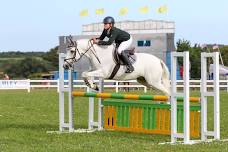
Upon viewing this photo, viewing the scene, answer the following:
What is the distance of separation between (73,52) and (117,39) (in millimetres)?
885

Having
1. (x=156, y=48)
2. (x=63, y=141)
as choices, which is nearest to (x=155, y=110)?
(x=63, y=141)

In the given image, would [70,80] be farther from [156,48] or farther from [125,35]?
[156,48]

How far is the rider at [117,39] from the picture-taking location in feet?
39.5

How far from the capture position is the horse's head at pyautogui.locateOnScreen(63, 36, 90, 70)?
12203mm

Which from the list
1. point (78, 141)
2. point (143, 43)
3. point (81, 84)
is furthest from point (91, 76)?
point (143, 43)

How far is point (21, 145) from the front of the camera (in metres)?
10.2

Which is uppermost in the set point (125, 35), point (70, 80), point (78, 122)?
point (125, 35)

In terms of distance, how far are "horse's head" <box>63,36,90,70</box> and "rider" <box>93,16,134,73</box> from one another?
270 millimetres

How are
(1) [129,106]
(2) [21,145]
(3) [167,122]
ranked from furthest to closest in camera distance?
(1) [129,106] → (3) [167,122] → (2) [21,145]

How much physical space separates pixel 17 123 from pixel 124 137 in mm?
4115

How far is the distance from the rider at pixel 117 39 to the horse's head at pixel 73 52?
27 centimetres

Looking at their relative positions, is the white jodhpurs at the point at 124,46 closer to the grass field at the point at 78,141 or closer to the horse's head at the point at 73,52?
the horse's head at the point at 73,52

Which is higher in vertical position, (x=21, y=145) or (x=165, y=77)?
(x=165, y=77)

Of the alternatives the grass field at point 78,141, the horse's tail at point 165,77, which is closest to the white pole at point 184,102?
the grass field at point 78,141
